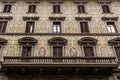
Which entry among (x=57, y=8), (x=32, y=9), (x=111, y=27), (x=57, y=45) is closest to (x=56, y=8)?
(x=57, y=8)

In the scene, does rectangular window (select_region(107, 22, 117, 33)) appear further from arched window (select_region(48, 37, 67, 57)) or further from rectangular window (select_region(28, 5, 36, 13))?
rectangular window (select_region(28, 5, 36, 13))

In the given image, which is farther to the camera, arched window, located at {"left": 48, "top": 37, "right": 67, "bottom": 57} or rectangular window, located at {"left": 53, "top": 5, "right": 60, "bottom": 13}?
rectangular window, located at {"left": 53, "top": 5, "right": 60, "bottom": 13}

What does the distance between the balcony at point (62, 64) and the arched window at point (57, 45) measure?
1568 mm

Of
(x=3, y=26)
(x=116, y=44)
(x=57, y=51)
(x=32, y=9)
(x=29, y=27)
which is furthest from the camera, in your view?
(x=32, y=9)

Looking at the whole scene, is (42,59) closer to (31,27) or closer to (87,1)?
(31,27)

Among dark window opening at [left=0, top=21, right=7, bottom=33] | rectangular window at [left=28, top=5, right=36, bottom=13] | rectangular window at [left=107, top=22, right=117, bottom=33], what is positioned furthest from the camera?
rectangular window at [left=28, top=5, right=36, bottom=13]

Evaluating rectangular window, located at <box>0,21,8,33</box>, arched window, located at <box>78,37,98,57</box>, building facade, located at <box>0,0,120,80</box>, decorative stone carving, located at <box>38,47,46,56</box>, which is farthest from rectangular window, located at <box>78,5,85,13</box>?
rectangular window, located at <box>0,21,8,33</box>

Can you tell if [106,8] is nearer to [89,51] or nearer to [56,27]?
[56,27]

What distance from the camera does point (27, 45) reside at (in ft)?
58.0

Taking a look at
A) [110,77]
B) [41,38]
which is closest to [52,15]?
[41,38]

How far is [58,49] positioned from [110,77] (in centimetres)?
495

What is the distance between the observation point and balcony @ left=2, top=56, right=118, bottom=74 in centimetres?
1495

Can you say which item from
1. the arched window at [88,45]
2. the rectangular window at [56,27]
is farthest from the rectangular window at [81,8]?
the arched window at [88,45]

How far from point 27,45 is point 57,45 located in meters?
2.59
